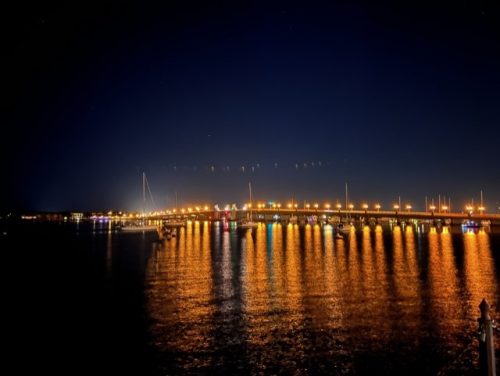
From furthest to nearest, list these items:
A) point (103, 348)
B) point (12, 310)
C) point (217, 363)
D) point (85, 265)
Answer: point (85, 265) < point (12, 310) < point (103, 348) < point (217, 363)

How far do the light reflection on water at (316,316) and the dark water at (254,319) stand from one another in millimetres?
57

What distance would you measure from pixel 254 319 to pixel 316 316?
8.86 ft

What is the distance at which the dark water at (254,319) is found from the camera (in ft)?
45.4

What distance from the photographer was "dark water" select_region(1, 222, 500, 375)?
45.4ft

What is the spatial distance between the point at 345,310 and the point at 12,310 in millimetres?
17010

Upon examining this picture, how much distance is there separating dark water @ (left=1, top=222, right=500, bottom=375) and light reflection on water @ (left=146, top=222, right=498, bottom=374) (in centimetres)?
6

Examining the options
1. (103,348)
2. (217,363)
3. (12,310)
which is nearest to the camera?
(217,363)

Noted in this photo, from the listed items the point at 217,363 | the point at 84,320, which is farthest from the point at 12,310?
the point at 217,363

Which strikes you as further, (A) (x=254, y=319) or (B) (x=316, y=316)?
(B) (x=316, y=316)

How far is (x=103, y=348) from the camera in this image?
15797mm

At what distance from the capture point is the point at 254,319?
18797 mm

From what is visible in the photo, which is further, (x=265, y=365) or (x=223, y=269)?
(x=223, y=269)

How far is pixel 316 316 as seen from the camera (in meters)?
19.0

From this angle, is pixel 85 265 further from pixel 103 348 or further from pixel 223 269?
pixel 103 348
